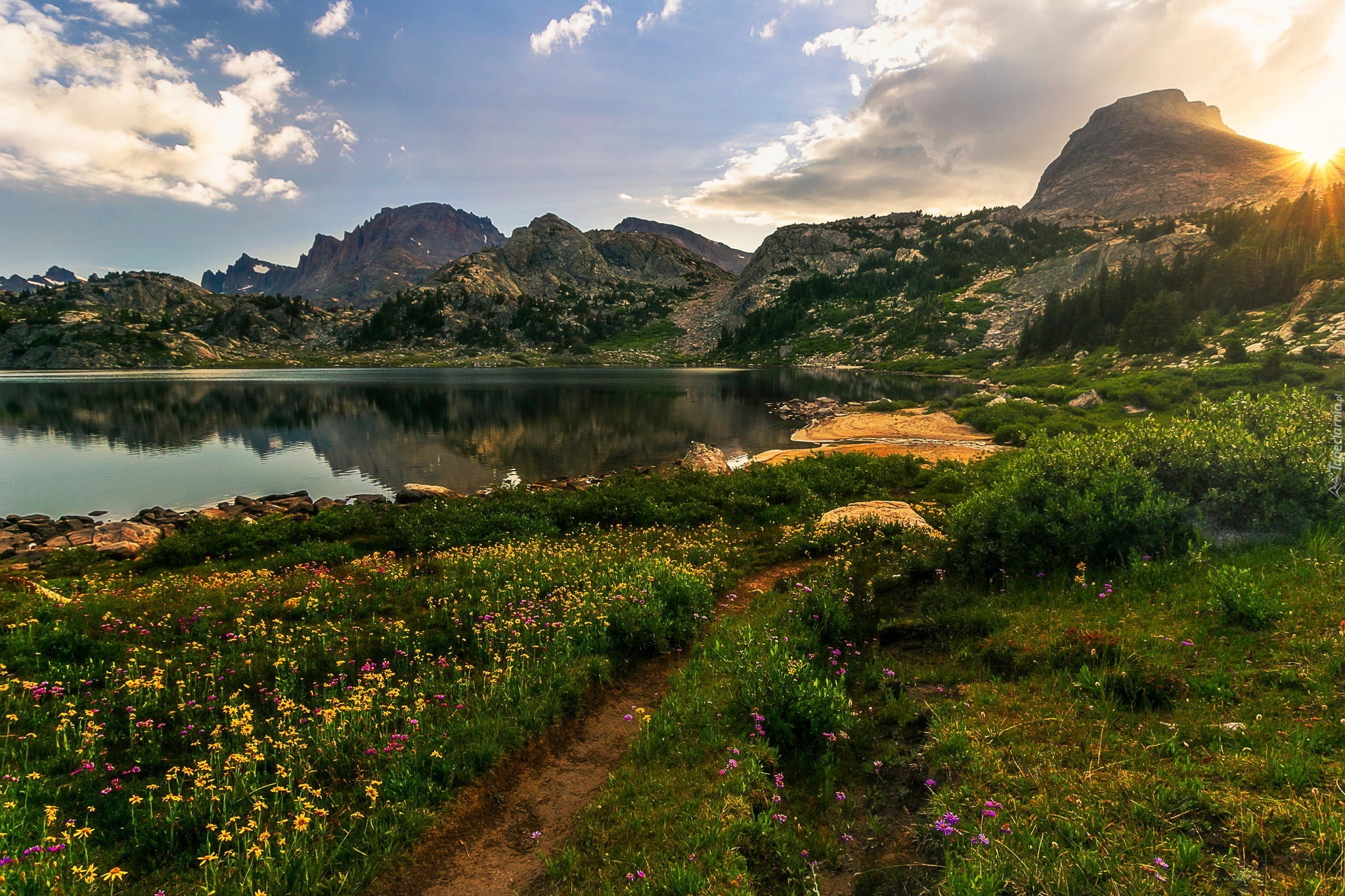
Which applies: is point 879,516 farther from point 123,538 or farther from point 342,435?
point 342,435

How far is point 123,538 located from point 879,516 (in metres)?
30.1

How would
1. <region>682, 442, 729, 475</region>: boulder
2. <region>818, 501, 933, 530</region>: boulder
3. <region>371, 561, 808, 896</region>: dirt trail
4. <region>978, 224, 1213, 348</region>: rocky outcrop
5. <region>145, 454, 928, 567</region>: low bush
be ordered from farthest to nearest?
<region>978, 224, 1213, 348</region>: rocky outcrop < <region>682, 442, 729, 475</region>: boulder < <region>145, 454, 928, 567</region>: low bush < <region>818, 501, 933, 530</region>: boulder < <region>371, 561, 808, 896</region>: dirt trail

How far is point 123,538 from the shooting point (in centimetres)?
2206

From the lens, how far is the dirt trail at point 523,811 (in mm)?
6312

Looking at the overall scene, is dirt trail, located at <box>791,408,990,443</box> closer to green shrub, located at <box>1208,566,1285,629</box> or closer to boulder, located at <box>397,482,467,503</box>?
boulder, located at <box>397,482,467,503</box>

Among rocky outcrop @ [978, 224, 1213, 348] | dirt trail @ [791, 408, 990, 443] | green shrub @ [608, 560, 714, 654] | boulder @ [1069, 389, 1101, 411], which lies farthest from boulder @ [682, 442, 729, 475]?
rocky outcrop @ [978, 224, 1213, 348]

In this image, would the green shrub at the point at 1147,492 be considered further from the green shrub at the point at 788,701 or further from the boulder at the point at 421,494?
the boulder at the point at 421,494

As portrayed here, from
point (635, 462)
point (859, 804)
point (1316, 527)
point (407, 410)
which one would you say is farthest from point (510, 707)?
point (407, 410)

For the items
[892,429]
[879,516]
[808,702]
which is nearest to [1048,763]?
[808,702]

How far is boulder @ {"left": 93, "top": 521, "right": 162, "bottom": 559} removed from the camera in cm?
1997

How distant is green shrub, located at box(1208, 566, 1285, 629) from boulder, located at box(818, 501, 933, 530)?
9.36m

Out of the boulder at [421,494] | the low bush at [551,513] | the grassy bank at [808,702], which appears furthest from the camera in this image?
the boulder at [421,494]

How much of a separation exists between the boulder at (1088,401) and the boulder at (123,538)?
66399 mm

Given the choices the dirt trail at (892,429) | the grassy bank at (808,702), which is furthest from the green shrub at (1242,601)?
the dirt trail at (892,429)
